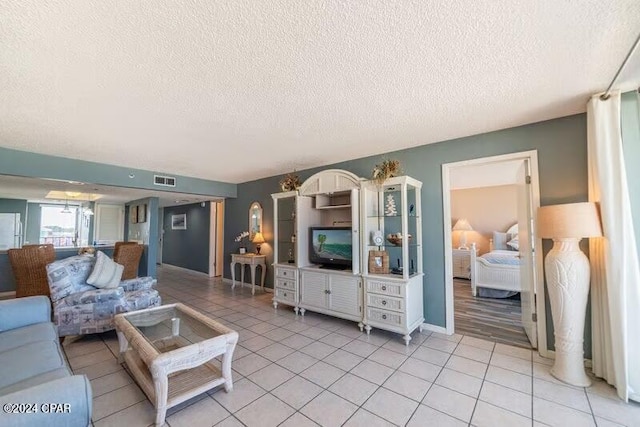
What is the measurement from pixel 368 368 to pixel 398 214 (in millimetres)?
1833

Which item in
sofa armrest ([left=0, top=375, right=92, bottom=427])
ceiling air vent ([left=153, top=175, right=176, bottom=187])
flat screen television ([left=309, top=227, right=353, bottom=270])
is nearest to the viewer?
sofa armrest ([left=0, top=375, right=92, bottom=427])

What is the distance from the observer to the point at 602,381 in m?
2.15

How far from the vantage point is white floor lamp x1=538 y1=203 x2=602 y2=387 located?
209 cm

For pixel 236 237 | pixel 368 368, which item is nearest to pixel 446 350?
pixel 368 368

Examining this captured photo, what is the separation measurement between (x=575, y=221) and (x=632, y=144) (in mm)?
737

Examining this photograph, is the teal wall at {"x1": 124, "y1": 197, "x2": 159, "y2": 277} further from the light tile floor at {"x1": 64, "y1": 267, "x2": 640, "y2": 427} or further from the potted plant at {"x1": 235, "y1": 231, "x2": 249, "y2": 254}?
the light tile floor at {"x1": 64, "y1": 267, "x2": 640, "y2": 427}

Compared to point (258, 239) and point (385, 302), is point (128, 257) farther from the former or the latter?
point (385, 302)

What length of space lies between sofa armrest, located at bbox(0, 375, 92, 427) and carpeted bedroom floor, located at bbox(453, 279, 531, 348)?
11.4 feet

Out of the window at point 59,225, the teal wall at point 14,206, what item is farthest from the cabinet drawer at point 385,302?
the teal wall at point 14,206

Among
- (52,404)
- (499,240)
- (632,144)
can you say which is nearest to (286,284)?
(52,404)

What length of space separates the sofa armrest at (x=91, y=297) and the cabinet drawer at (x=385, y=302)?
3012mm

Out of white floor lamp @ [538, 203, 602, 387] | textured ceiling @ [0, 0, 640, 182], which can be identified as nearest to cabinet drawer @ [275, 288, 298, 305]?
textured ceiling @ [0, 0, 640, 182]

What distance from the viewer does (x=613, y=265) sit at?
1993 mm

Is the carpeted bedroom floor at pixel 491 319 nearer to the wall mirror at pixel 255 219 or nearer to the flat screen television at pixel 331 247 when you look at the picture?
the flat screen television at pixel 331 247
